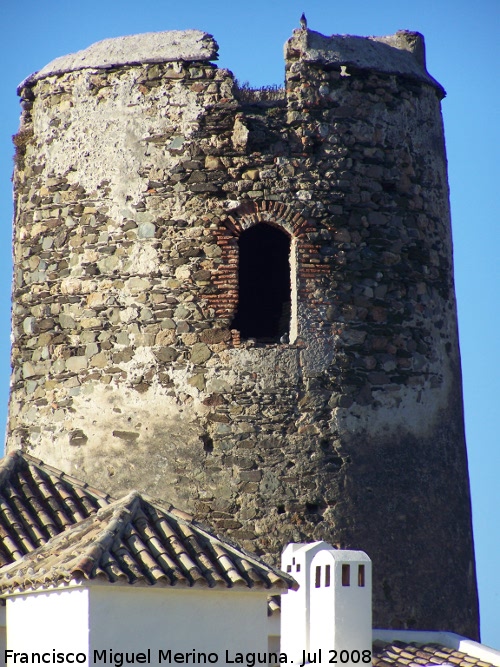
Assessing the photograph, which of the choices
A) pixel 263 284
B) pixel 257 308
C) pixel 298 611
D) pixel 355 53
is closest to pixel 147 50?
pixel 355 53

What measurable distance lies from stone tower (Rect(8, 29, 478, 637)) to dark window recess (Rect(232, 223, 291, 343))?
2 cm

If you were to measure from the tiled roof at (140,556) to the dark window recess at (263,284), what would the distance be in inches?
122

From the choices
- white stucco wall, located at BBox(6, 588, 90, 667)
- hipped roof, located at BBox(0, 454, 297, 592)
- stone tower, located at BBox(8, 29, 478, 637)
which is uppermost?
stone tower, located at BBox(8, 29, 478, 637)

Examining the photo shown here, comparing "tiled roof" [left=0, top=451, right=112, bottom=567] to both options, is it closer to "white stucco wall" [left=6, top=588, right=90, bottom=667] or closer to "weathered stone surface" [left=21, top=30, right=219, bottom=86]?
"white stucco wall" [left=6, top=588, right=90, bottom=667]

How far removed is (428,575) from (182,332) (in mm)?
3060

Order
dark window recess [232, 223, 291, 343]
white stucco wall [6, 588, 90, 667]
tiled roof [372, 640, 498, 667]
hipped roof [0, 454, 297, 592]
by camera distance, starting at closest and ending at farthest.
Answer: white stucco wall [6, 588, 90, 667] → hipped roof [0, 454, 297, 592] → tiled roof [372, 640, 498, 667] → dark window recess [232, 223, 291, 343]

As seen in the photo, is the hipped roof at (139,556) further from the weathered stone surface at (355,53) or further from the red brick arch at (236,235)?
the weathered stone surface at (355,53)

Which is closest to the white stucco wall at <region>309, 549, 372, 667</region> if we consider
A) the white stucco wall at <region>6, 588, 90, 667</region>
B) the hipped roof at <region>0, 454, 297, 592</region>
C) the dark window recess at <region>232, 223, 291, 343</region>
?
the hipped roof at <region>0, 454, 297, 592</region>

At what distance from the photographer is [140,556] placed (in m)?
13.9

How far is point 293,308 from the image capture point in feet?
56.3

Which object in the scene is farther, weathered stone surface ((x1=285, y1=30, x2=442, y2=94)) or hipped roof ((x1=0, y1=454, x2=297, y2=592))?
weathered stone surface ((x1=285, y1=30, x2=442, y2=94))

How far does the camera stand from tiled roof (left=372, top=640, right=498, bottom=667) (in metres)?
15.6

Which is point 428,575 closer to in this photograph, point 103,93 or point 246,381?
point 246,381

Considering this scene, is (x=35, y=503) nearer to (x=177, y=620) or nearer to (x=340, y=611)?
(x=177, y=620)
